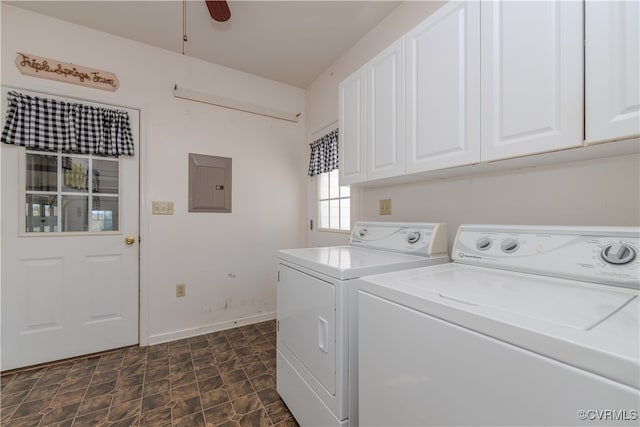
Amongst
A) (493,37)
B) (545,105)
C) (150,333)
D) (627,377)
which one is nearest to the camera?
(627,377)

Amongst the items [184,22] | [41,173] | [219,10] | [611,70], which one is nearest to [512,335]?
[611,70]

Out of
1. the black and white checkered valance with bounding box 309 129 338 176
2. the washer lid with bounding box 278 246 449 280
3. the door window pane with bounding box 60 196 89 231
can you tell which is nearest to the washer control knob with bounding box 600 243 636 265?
the washer lid with bounding box 278 246 449 280

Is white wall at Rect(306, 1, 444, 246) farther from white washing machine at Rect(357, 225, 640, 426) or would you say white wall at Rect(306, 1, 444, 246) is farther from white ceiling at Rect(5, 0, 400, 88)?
white washing machine at Rect(357, 225, 640, 426)

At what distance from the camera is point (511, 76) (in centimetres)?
102

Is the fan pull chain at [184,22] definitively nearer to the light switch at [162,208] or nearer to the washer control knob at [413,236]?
the light switch at [162,208]

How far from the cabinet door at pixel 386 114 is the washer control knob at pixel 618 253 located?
86cm

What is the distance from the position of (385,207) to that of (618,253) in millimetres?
1302

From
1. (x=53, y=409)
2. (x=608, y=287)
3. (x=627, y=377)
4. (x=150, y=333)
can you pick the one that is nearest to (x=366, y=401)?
(x=627, y=377)

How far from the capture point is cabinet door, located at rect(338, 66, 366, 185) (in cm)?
176

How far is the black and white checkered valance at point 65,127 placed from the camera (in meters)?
1.90

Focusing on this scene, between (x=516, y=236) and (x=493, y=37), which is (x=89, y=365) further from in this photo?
(x=493, y=37)

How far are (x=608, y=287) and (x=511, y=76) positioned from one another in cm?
80

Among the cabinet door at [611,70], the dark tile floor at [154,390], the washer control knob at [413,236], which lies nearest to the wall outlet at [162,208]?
the dark tile floor at [154,390]

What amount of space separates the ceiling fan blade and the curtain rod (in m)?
0.77
